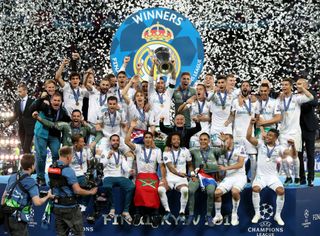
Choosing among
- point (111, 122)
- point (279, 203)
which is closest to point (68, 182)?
point (111, 122)

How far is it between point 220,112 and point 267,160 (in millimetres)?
1086

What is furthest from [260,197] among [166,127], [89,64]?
[89,64]

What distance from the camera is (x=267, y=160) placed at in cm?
1030

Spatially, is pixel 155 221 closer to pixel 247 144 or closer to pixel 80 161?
pixel 80 161

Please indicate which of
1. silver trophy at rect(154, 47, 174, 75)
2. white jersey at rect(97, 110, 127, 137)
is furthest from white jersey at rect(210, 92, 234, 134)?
white jersey at rect(97, 110, 127, 137)

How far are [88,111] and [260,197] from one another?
3033mm

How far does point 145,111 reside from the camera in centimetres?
1087

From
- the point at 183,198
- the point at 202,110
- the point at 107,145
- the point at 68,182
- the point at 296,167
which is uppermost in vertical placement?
the point at 202,110

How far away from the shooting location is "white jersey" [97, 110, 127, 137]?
34.9 feet

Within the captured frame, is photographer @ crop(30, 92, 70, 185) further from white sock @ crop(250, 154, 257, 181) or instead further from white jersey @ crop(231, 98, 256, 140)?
white sock @ crop(250, 154, 257, 181)

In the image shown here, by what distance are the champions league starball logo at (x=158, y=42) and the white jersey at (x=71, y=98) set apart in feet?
6.40

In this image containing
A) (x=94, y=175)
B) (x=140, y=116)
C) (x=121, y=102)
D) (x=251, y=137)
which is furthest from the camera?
(x=121, y=102)

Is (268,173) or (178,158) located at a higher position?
(178,158)

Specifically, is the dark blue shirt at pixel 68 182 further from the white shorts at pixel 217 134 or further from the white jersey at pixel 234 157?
the white shorts at pixel 217 134
